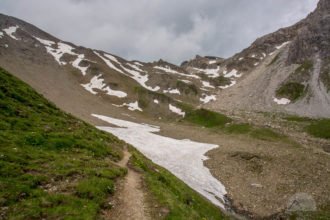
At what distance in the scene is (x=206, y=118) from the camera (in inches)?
4190

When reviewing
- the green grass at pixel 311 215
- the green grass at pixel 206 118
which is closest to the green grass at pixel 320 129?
the green grass at pixel 206 118

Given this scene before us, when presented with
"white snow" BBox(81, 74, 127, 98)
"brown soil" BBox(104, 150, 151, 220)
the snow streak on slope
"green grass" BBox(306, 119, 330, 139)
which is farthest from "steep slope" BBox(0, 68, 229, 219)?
the snow streak on slope

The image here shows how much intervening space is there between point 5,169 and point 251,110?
109m

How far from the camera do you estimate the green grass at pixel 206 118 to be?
3920 inches

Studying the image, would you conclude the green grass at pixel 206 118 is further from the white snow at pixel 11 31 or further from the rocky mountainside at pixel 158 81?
the white snow at pixel 11 31

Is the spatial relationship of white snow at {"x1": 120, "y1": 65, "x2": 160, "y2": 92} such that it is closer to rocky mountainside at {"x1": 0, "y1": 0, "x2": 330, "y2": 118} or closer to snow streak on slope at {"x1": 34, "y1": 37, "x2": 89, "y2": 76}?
rocky mountainside at {"x1": 0, "y1": 0, "x2": 330, "y2": 118}

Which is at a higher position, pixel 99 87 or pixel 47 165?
pixel 99 87

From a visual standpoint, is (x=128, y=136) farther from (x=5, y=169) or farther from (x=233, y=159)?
(x=5, y=169)

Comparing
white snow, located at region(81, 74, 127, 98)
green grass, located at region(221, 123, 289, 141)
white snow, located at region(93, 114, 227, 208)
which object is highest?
white snow, located at region(81, 74, 127, 98)

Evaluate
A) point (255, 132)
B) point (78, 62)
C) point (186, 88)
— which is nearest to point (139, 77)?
point (186, 88)

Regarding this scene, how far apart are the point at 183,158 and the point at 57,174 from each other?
3708cm

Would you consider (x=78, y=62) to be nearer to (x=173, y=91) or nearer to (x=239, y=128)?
(x=173, y=91)

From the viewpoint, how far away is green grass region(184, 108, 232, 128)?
327 feet

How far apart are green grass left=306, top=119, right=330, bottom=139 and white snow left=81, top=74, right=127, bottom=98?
7751 centimetres
